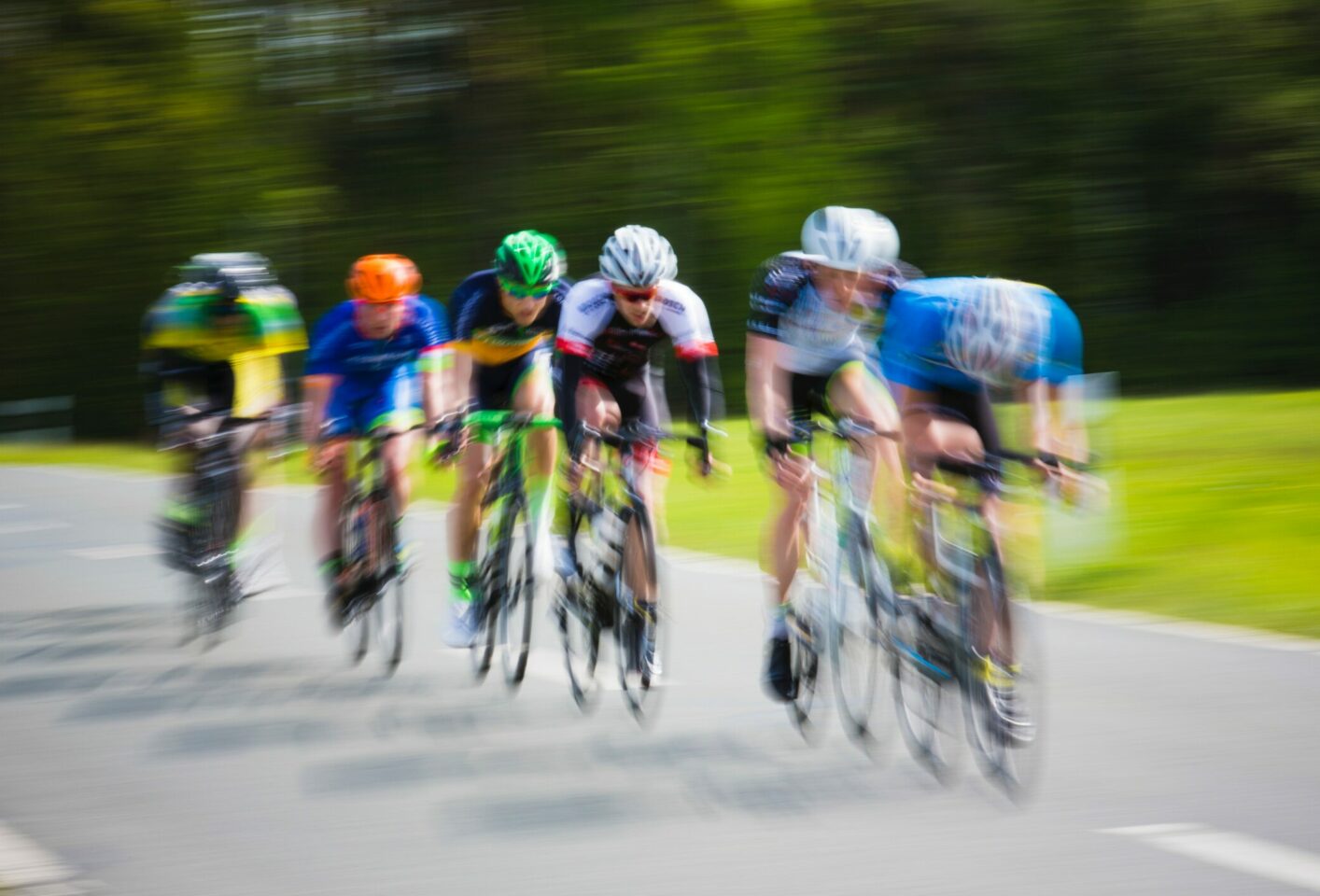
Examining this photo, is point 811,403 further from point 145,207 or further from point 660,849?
point 145,207

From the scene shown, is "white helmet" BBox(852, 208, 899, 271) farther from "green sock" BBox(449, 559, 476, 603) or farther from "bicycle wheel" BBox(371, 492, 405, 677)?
"bicycle wheel" BBox(371, 492, 405, 677)

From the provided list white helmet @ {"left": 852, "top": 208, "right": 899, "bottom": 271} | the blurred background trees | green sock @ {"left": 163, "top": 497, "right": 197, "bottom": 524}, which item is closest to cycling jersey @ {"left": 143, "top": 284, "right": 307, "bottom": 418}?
green sock @ {"left": 163, "top": 497, "right": 197, "bottom": 524}

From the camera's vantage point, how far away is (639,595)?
6793 millimetres

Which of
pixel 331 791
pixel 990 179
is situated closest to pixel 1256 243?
pixel 990 179

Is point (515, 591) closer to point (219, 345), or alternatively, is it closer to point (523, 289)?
point (523, 289)

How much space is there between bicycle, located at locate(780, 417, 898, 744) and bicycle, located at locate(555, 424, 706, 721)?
22.9 inches

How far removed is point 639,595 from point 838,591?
3.06 ft

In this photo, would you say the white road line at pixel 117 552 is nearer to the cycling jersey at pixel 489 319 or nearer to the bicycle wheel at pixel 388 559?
the bicycle wheel at pixel 388 559

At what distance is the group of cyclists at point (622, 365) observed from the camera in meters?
5.86

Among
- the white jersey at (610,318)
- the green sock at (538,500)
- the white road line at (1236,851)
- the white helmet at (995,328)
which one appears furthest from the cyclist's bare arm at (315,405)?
the white road line at (1236,851)

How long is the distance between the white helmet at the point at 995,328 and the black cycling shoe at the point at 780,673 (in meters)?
1.33

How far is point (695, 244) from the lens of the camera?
95.0 feet

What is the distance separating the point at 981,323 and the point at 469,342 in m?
2.81

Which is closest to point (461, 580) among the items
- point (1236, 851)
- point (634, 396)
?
point (634, 396)
